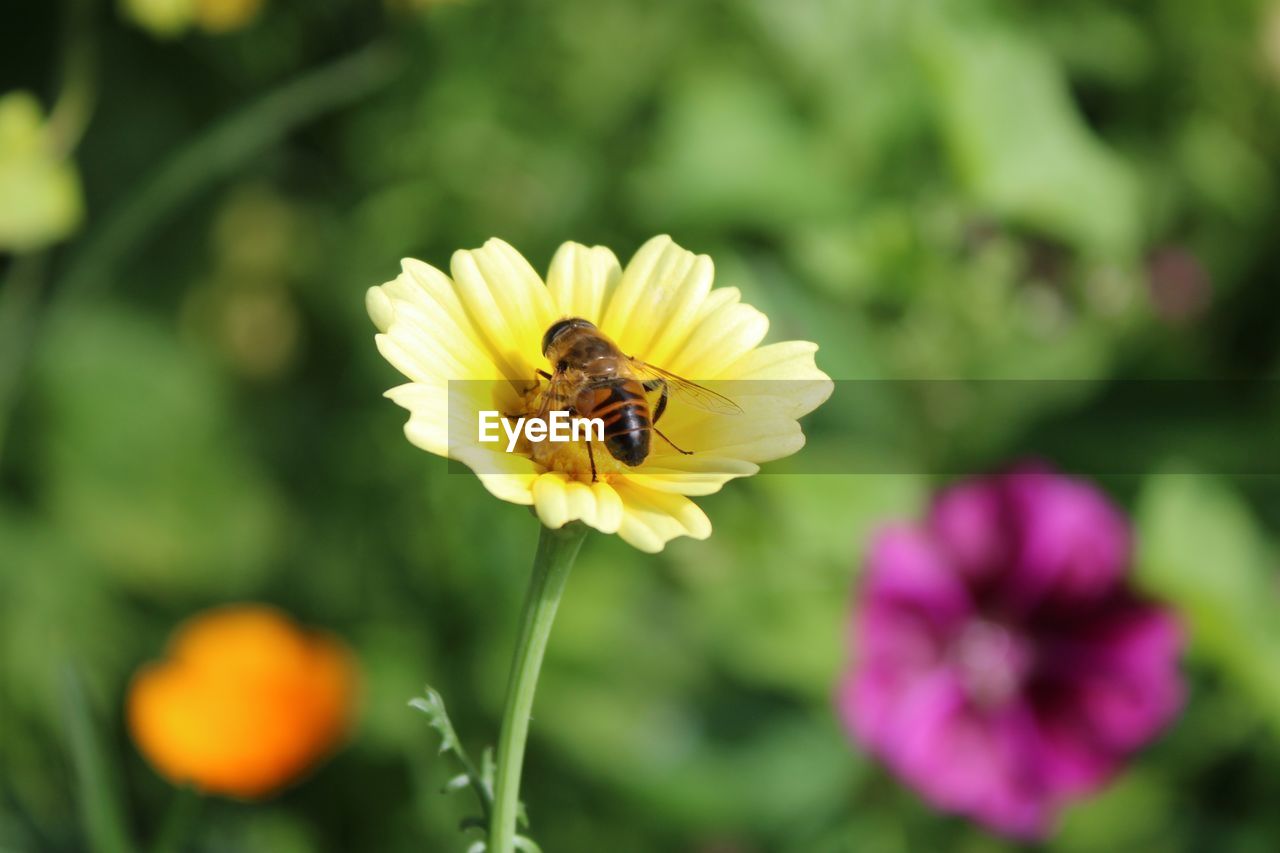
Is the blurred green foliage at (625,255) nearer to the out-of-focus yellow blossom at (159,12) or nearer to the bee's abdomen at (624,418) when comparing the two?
the out-of-focus yellow blossom at (159,12)

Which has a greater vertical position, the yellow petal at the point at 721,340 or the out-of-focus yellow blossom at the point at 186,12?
the out-of-focus yellow blossom at the point at 186,12

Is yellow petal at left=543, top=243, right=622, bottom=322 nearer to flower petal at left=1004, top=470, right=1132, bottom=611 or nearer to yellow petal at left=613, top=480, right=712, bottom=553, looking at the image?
yellow petal at left=613, top=480, right=712, bottom=553

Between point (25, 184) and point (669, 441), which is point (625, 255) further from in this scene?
point (669, 441)

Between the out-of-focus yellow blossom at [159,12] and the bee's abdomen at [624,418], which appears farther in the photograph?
the out-of-focus yellow blossom at [159,12]

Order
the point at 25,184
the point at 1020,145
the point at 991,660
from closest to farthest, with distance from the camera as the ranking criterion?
the point at 25,184, the point at 1020,145, the point at 991,660

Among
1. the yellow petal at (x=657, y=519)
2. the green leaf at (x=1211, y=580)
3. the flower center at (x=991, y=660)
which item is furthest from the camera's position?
the flower center at (x=991, y=660)

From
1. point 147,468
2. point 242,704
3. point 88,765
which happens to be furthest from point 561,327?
point 147,468

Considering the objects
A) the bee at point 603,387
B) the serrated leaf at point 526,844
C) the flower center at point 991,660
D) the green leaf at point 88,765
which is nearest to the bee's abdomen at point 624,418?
the bee at point 603,387

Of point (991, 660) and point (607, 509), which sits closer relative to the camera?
point (607, 509)
